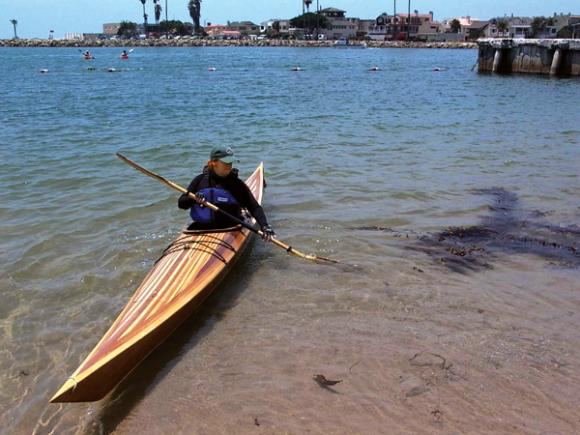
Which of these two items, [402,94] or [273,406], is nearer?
[273,406]

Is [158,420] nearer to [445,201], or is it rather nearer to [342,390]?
[342,390]

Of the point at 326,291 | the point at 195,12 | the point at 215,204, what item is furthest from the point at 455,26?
the point at 326,291

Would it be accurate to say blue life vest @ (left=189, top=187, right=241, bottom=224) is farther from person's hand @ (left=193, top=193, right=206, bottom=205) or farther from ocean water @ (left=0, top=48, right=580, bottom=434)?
ocean water @ (left=0, top=48, right=580, bottom=434)

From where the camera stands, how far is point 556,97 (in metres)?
26.8

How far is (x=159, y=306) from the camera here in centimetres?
504

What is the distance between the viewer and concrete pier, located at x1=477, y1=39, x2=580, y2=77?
124 feet

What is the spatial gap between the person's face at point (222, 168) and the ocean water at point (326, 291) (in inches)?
47.5

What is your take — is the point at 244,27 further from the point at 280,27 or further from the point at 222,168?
the point at 222,168

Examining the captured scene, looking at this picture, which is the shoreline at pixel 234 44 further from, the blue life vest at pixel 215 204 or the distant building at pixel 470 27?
the blue life vest at pixel 215 204

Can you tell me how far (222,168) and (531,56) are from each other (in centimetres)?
4101

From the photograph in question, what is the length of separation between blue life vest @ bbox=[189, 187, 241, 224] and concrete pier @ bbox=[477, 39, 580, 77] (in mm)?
38405

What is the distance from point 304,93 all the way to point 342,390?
89.8ft

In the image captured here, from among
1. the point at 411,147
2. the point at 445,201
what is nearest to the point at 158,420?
the point at 445,201

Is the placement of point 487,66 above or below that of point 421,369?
above
